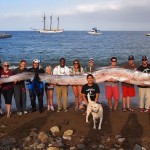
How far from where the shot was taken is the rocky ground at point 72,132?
738 cm

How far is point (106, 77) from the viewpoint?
9953 mm

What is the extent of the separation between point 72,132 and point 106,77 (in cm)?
249

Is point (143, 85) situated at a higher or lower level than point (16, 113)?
higher

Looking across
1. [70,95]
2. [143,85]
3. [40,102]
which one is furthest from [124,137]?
[70,95]

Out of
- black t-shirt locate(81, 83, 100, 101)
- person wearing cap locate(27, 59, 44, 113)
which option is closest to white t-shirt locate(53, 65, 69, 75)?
person wearing cap locate(27, 59, 44, 113)

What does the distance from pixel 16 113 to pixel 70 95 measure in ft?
10.4

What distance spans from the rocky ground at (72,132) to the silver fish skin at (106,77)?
3.11 ft

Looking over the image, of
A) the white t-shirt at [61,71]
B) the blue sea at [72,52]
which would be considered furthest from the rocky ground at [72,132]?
the blue sea at [72,52]

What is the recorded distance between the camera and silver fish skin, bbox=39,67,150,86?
972 centimetres

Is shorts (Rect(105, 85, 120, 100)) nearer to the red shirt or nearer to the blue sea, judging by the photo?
the blue sea

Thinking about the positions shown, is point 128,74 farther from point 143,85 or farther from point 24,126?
point 24,126

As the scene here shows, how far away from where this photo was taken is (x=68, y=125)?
883 cm

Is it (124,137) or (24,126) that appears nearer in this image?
(124,137)

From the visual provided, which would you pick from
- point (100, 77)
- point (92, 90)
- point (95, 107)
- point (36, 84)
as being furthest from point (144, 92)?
point (36, 84)
